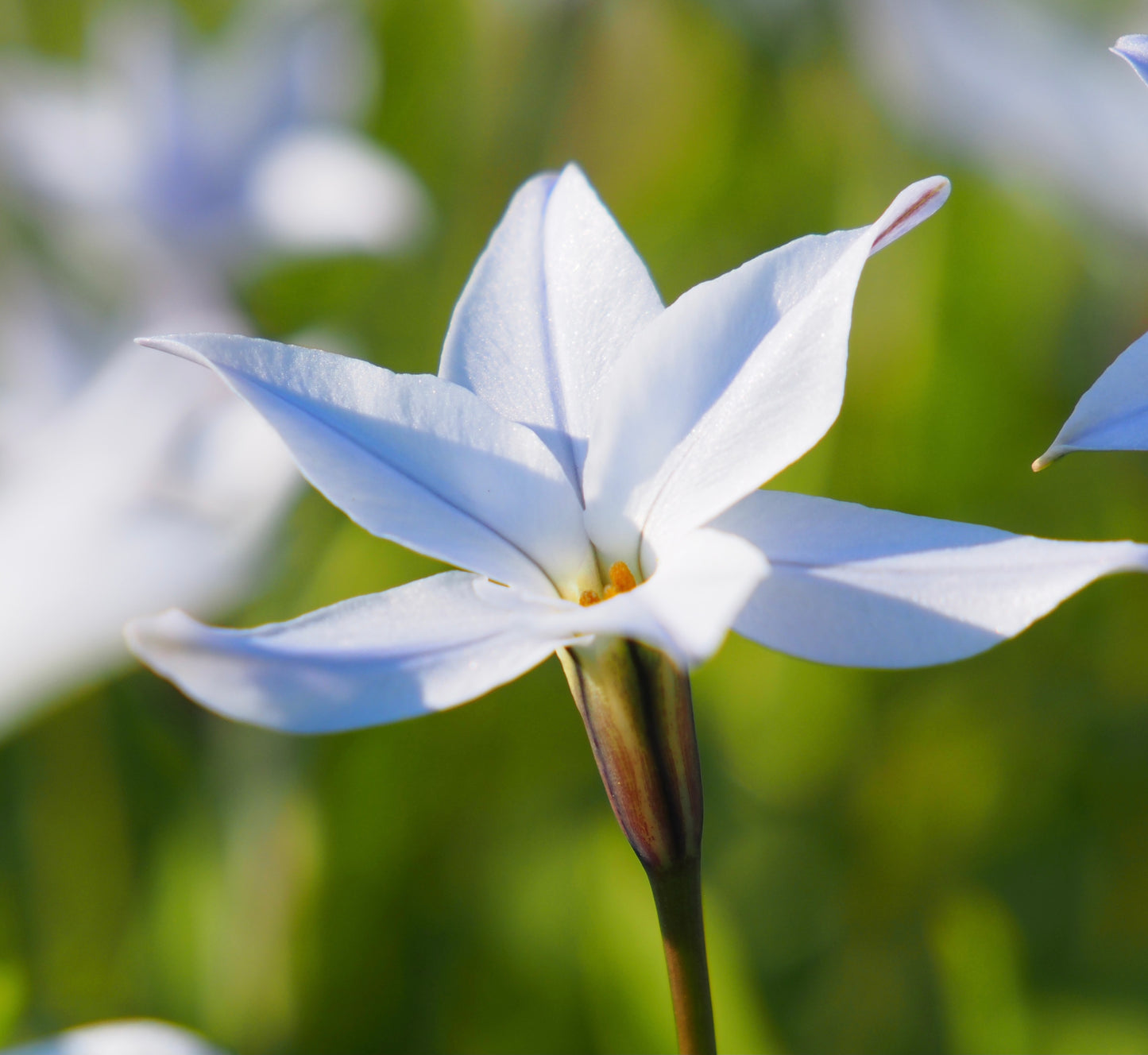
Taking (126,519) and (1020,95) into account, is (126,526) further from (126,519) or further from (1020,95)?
(1020,95)

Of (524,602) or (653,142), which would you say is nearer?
(524,602)

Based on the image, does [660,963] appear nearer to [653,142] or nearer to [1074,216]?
[1074,216]

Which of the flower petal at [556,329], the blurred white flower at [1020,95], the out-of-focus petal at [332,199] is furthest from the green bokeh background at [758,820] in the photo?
the flower petal at [556,329]

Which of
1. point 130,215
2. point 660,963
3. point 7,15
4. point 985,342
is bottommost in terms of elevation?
point 660,963

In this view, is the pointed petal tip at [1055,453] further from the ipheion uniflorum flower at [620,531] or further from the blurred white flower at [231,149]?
the blurred white flower at [231,149]

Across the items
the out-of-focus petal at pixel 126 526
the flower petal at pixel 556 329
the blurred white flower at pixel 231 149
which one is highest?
the blurred white flower at pixel 231 149

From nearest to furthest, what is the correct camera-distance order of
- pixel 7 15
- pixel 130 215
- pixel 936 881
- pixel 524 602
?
pixel 524 602 < pixel 936 881 < pixel 130 215 < pixel 7 15

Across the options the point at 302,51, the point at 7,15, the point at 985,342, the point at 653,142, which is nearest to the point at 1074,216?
the point at 985,342
